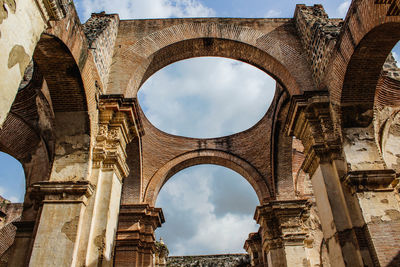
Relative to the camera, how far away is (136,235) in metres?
8.92

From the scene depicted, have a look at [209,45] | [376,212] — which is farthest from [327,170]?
[209,45]

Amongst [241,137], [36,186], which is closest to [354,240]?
[36,186]

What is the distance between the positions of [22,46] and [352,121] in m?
4.41

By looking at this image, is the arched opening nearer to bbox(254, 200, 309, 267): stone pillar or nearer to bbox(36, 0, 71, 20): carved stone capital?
bbox(36, 0, 71, 20): carved stone capital

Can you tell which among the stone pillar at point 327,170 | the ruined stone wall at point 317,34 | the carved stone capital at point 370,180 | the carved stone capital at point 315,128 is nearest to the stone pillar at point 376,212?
the carved stone capital at point 370,180

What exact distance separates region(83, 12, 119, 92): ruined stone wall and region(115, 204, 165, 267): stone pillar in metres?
4.83

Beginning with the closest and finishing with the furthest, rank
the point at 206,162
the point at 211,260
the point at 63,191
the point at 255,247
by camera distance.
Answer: the point at 63,191, the point at 255,247, the point at 206,162, the point at 211,260

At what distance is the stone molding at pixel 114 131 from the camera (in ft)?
15.3

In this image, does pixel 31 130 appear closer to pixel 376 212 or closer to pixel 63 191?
pixel 63 191

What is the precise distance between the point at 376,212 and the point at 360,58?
2.09 m

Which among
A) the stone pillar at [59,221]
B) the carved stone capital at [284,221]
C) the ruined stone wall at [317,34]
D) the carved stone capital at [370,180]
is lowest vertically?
the stone pillar at [59,221]

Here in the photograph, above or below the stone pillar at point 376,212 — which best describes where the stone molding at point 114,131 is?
above

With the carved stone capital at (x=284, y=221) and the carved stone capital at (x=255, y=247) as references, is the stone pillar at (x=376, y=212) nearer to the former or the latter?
the carved stone capital at (x=284, y=221)

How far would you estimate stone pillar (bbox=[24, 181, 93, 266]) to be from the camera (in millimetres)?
3740
